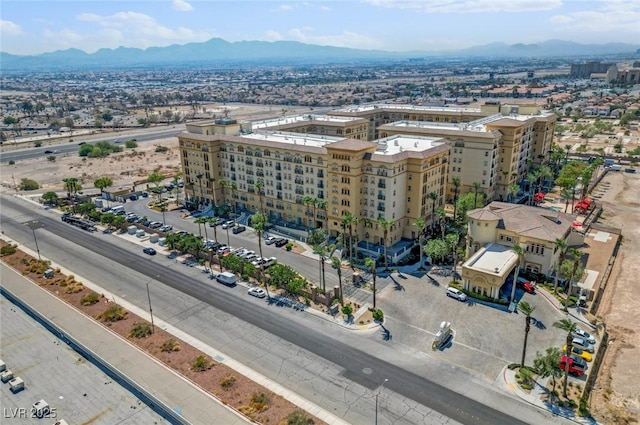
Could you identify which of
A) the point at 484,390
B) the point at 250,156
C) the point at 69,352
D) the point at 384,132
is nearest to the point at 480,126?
the point at 384,132

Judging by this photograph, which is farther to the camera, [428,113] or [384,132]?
[428,113]

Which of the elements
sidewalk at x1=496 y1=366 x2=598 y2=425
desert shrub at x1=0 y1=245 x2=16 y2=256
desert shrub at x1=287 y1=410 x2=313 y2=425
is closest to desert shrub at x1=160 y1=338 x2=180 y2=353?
desert shrub at x1=287 y1=410 x2=313 y2=425

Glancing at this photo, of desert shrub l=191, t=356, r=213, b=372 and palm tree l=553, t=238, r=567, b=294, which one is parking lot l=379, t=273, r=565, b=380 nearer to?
palm tree l=553, t=238, r=567, b=294

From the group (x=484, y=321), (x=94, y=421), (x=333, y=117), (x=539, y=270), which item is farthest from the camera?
(x=333, y=117)

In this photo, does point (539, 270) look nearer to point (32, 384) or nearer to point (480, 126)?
point (480, 126)

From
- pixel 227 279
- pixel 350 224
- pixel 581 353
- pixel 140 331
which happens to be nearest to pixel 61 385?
pixel 140 331

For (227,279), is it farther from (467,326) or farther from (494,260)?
(494,260)
